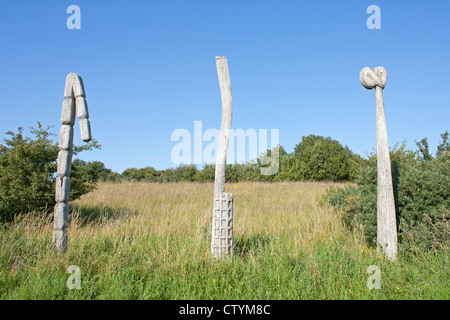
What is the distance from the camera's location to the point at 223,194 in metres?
5.03

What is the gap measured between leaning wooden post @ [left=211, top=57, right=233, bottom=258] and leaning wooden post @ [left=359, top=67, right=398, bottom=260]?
2.77 metres

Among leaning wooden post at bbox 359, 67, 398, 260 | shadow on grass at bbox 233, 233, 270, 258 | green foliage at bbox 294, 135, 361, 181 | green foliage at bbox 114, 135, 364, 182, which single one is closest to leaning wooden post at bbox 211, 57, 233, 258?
shadow on grass at bbox 233, 233, 270, 258

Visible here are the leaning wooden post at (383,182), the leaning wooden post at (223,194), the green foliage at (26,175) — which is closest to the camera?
the leaning wooden post at (223,194)

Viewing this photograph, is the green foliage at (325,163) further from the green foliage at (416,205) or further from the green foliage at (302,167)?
the green foliage at (416,205)

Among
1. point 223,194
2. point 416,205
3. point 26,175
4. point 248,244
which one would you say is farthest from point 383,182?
point 26,175

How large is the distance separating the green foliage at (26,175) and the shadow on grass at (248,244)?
507 centimetres

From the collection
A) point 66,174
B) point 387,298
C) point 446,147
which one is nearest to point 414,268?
point 387,298

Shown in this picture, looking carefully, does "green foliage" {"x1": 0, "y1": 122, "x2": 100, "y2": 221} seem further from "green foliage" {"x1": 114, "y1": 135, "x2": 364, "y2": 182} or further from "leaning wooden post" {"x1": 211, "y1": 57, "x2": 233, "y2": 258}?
"green foliage" {"x1": 114, "y1": 135, "x2": 364, "y2": 182}

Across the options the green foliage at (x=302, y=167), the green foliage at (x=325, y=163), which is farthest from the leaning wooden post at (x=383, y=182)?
the green foliage at (x=325, y=163)

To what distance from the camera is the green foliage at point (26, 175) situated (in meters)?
7.49

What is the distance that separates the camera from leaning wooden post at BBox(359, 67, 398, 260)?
528 centimetres

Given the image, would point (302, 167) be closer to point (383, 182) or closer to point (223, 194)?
point (383, 182)

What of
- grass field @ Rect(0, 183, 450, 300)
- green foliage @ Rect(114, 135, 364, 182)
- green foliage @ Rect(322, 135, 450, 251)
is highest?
green foliage @ Rect(114, 135, 364, 182)

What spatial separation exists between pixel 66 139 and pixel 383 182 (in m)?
5.98
